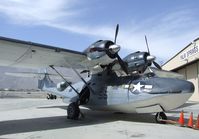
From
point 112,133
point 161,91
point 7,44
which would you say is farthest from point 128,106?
point 7,44

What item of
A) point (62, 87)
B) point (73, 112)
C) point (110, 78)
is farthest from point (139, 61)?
point (62, 87)

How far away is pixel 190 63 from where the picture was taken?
3444cm

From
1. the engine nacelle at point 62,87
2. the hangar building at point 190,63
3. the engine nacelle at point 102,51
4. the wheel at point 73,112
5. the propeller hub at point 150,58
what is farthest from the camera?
the hangar building at point 190,63

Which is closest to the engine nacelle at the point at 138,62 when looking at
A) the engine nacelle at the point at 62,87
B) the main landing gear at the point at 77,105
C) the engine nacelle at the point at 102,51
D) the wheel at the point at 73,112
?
the engine nacelle at the point at 102,51

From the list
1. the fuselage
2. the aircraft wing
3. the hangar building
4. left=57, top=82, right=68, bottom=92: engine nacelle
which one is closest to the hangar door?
the hangar building

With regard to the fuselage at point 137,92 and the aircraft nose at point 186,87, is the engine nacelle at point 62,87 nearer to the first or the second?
the fuselage at point 137,92

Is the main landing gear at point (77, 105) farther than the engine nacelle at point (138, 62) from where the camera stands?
No

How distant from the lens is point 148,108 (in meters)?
13.4

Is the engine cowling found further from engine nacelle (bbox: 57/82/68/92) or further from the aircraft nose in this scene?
engine nacelle (bbox: 57/82/68/92)

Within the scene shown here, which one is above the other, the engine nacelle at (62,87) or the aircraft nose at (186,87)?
the engine nacelle at (62,87)

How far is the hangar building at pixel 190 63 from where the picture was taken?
32.6 m

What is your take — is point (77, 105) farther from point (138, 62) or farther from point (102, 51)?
point (138, 62)

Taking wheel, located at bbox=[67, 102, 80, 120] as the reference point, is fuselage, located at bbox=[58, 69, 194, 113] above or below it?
above

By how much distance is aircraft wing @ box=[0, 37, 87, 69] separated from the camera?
1212 cm
